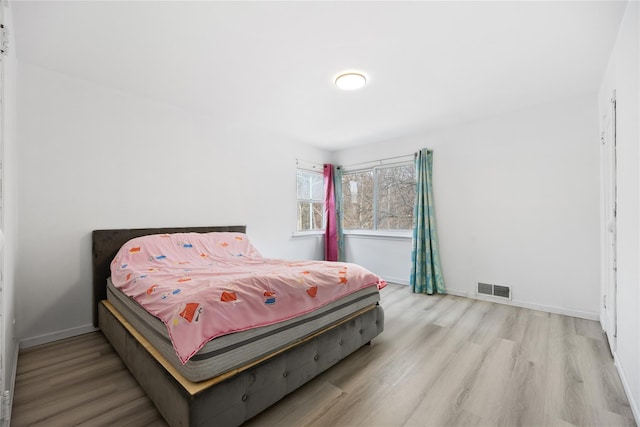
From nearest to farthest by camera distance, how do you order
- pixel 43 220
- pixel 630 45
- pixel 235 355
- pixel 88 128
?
pixel 235 355
pixel 630 45
pixel 43 220
pixel 88 128

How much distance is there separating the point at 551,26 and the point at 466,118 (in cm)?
175

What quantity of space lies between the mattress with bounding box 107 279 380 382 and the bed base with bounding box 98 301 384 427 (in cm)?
4

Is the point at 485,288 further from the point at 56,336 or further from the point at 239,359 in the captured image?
the point at 56,336

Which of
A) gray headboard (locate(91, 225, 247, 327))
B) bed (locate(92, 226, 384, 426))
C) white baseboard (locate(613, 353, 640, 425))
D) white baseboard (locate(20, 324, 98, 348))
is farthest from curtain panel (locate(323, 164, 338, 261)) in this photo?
white baseboard (locate(613, 353, 640, 425))

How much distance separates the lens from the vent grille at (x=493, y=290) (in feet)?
11.3

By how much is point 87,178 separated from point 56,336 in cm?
145

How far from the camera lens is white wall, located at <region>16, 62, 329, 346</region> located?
7.86 feet

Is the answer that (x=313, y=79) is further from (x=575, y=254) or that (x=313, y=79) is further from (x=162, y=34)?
(x=575, y=254)

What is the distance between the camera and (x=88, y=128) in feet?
8.80

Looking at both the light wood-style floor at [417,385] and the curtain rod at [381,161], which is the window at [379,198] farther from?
the light wood-style floor at [417,385]

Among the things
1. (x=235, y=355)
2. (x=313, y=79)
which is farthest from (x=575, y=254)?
(x=235, y=355)

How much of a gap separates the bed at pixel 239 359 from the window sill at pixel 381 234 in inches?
84.4

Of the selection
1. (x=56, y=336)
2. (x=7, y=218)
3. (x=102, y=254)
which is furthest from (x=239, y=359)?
(x=56, y=336)

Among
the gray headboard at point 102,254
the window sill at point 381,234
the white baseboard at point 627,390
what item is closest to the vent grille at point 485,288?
the window sill at point 381,234
